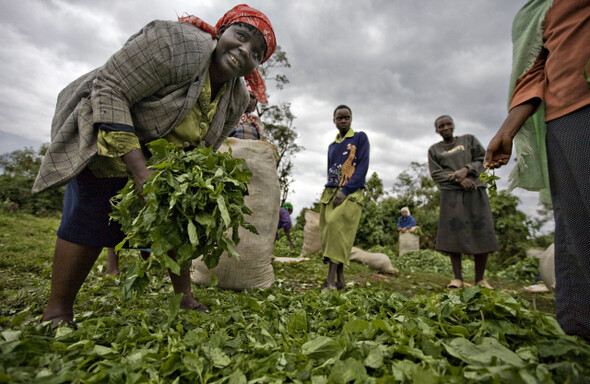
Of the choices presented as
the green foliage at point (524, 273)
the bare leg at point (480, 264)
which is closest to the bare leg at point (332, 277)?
the bare leg at point (480, 264)

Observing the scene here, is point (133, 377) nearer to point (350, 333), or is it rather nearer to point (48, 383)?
point (48, 383)

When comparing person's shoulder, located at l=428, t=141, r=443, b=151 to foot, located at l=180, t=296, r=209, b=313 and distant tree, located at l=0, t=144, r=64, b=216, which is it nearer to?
foot, located at l=180, t=296, r=209, b=313

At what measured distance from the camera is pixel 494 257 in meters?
8.59

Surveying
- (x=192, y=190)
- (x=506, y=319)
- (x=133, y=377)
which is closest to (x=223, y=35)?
(x=192, y=190)

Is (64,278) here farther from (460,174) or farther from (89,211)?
(460,174)

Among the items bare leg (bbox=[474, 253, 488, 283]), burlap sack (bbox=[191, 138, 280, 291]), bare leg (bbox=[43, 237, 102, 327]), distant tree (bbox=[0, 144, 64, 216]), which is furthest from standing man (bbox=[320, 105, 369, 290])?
distant tree (bbox=[0, 144, 64, 216])

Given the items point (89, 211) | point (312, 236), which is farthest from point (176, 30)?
Result: point (312, 236)

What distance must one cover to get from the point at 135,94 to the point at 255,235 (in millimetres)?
1685

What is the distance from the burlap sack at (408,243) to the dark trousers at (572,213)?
26.0 ft

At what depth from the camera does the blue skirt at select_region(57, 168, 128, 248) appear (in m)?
1.59

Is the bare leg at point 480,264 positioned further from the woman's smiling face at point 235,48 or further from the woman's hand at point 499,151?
the woman's smiling face at point 235,48

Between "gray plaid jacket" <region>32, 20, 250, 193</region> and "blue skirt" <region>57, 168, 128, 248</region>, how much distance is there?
0.46 ft

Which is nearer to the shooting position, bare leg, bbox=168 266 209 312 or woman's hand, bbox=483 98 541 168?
woman's hand, bbox=483 98 541 168

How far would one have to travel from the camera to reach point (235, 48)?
68.3 inches
